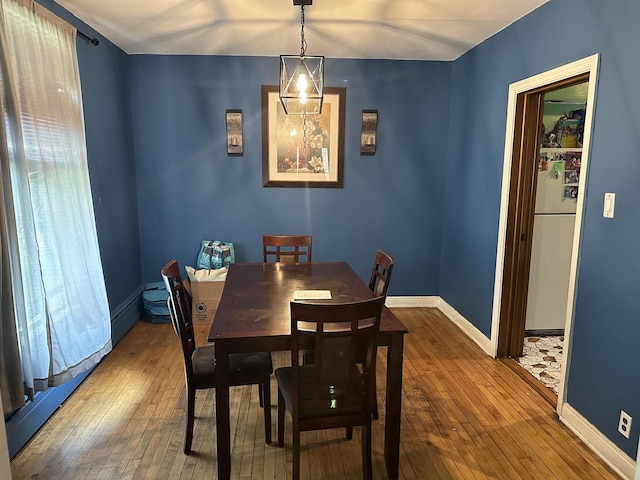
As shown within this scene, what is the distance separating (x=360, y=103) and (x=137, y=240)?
8.21 ft

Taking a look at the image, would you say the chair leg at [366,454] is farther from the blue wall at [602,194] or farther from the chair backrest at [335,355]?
the blue wall at [602,194]

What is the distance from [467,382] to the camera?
2992 mm

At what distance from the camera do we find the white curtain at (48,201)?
209 cm

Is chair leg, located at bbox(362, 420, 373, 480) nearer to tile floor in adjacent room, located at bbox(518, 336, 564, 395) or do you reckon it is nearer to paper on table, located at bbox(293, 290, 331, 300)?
paper on table, located at bbox(293, 290, 331, 300)

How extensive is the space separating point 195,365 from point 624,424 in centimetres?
210

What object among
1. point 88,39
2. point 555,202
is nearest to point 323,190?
point 555,202

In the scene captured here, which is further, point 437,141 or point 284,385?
point 437,141

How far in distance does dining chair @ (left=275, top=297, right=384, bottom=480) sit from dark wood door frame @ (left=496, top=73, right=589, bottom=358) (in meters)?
1.79

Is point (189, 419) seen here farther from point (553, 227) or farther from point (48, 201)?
point (553, 227)

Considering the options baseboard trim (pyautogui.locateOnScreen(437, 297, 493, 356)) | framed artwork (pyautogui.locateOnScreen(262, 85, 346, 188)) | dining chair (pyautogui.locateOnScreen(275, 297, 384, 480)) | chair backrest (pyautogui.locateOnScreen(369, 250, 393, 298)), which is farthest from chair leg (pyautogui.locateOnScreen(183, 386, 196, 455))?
framed artwork (pyautogui.locateOnScreen(262, 85, 346, 188))

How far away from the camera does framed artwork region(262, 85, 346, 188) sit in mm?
4098

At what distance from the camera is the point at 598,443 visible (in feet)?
7.36

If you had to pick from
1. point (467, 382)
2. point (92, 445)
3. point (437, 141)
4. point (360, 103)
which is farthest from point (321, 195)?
point (92, 445)

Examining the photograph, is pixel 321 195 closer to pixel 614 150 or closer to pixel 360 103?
pixel 360 103
